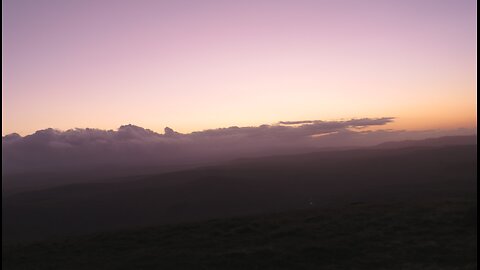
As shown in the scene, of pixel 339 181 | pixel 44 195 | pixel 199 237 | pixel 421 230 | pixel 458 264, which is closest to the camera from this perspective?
pixel 458 264

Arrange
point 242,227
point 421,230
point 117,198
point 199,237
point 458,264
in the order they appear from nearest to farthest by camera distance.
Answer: point 458,264
point 421,230
point 199,237
point 242,227
point 117,198

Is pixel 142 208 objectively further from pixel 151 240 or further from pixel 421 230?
pixel 421 230

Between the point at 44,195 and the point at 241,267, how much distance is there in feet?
532

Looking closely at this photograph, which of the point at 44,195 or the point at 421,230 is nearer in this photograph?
the point at 421,230

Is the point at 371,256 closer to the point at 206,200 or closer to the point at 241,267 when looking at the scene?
the point at 241,267

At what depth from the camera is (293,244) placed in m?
23.2

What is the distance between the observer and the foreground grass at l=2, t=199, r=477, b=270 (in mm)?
19500

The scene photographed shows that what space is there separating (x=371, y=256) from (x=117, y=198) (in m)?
121

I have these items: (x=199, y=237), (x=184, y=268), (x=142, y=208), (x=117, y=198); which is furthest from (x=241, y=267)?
(x=117, y=198)

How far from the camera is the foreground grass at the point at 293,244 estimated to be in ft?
64.0

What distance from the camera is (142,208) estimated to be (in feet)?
343

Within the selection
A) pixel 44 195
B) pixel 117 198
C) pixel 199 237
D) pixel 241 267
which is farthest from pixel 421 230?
pixel 44 195

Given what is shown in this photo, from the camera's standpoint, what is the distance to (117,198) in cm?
13100

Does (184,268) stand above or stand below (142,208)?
above
